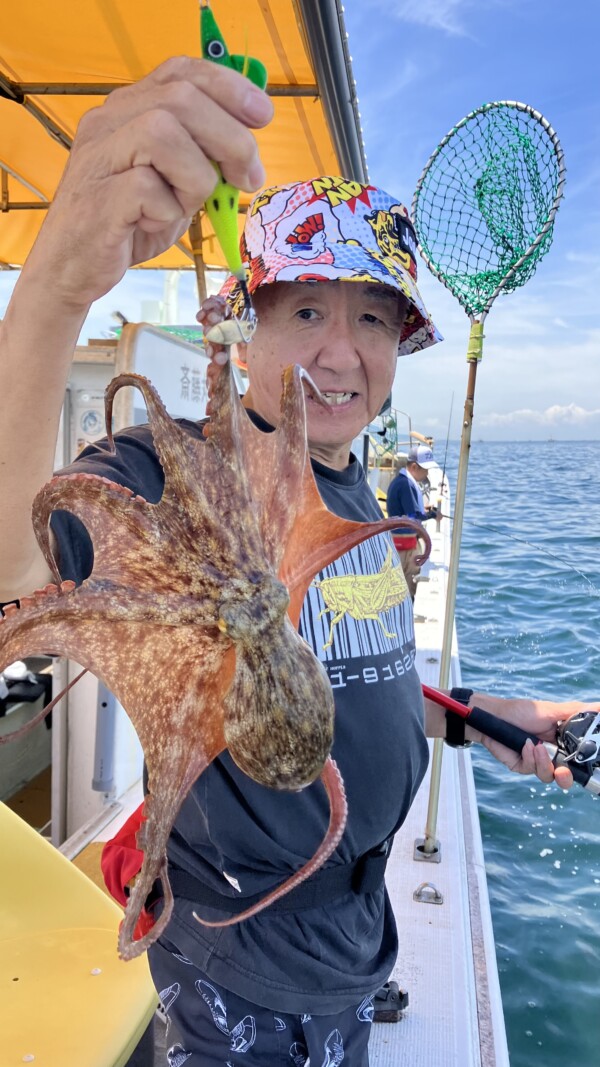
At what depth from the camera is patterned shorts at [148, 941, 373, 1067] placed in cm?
153

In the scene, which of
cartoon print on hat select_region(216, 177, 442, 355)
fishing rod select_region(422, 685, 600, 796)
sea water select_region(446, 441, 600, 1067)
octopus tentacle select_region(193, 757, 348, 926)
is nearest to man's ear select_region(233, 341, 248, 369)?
cartoon print on hat select_region(216, 177, 442, 355)

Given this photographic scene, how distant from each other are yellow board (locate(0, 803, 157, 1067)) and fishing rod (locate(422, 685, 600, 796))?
1237 millimetres

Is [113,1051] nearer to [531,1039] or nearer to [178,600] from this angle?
[178,600]

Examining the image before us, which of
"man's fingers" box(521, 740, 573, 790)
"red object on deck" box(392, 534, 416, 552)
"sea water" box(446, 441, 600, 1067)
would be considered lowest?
"sea water" box(446, 441, 600, 1067)

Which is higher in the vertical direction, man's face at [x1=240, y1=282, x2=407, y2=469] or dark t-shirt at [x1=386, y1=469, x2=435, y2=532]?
man's face at [x1=240, y1=282, x2=407, y2=469]

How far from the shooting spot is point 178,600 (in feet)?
2.76

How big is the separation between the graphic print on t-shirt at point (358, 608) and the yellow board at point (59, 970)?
1206 mm

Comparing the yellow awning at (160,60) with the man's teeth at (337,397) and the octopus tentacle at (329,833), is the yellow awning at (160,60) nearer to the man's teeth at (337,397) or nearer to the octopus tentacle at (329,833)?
the man's teeth at (337,397)

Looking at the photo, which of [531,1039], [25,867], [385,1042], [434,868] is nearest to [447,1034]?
[385,1042]

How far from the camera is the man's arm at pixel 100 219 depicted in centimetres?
89

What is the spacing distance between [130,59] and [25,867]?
156 inches

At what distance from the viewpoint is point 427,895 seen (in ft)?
10.5

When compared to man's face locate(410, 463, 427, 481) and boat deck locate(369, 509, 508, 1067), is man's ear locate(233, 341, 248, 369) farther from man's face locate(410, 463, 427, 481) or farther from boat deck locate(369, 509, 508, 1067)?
man's face locate(410, 463, 427, 481)

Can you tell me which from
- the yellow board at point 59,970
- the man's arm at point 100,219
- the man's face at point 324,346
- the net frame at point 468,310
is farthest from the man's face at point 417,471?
the man's arm at point 100,219
